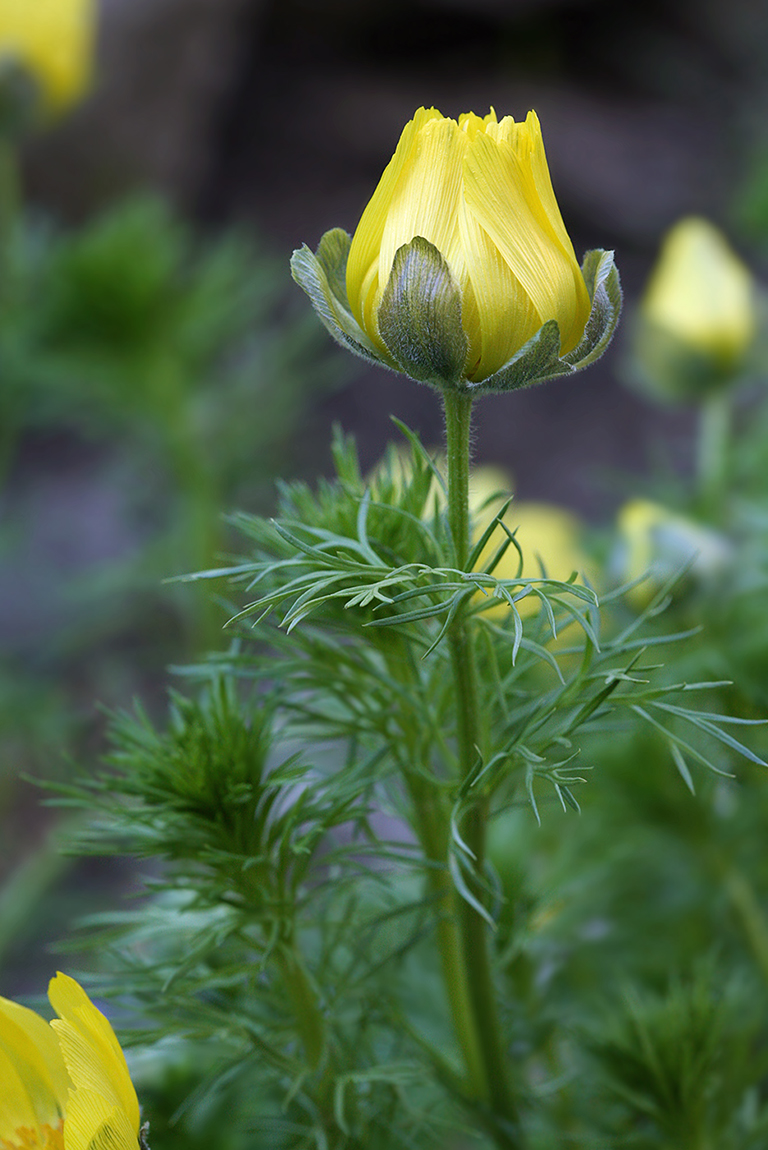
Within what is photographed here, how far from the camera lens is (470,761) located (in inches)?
11.1

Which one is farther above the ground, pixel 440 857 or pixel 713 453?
pixel 713 453

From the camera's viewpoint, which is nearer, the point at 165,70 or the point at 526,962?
the point at 526,962

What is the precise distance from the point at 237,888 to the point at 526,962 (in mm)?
174

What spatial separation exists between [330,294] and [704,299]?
0.48 metres

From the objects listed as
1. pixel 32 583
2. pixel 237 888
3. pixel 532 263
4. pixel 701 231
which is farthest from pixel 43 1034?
pixel 32 583

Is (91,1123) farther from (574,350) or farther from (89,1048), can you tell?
(574,350)

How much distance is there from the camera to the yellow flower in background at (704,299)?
658 mm

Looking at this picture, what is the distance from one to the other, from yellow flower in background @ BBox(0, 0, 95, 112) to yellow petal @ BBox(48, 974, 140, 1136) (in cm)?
80

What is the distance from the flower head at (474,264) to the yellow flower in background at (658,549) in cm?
25

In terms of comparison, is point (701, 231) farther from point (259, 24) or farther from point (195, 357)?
point (259, 24)

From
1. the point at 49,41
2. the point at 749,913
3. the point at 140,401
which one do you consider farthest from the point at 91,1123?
the point at 49,41

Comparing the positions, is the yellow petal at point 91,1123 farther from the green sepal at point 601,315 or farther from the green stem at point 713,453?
the green stem at point 713,453

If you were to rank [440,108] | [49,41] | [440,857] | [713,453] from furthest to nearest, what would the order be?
[440,108], [49,41], [713,453], [440,857]

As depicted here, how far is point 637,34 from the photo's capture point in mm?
2691
